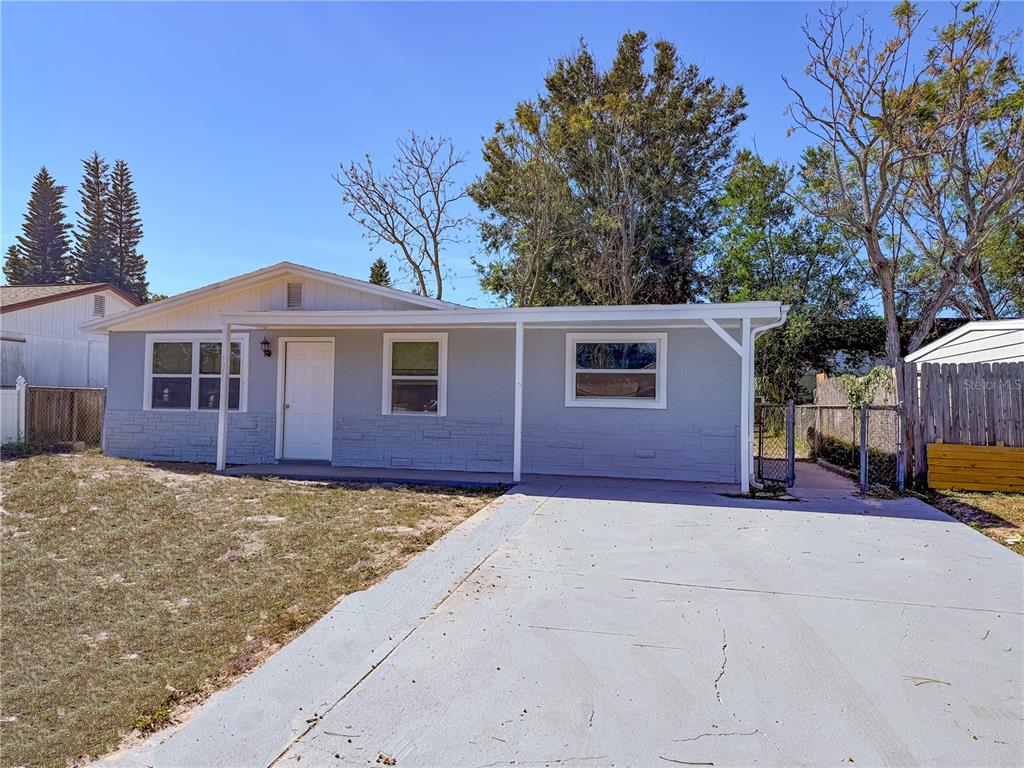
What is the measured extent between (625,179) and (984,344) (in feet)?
35.4

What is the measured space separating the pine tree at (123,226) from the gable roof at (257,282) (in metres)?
32.2

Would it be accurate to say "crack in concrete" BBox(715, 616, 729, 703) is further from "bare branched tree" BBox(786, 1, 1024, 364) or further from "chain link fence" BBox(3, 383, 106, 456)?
"bare branched tree" BBox(786, 1, 1024, 364)

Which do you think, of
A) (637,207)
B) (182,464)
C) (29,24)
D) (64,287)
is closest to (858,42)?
(637,207)

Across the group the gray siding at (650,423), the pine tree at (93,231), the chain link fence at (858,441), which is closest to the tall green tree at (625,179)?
the chain link fence at (858,441)

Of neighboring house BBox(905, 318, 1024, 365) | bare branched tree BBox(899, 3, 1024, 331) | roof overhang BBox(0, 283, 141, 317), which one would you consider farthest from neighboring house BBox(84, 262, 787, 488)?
bare branched tree BBox(899, 3, 1024, 331)

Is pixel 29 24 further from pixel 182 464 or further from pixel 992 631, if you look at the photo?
pixel 992 631

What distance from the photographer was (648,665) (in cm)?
299

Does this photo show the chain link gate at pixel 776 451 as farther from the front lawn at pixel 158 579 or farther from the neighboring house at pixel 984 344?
the front lawn at pixel 158 579

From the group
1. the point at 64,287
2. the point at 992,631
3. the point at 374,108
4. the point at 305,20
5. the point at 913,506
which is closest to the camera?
the point at 992,631

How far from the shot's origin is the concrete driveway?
7.64 feet

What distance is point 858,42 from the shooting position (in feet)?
44.1

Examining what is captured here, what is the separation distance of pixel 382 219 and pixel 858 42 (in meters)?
14.4

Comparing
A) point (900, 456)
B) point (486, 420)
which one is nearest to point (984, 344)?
point (900, 456)

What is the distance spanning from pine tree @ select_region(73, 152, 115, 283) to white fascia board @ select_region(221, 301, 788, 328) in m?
35.4
